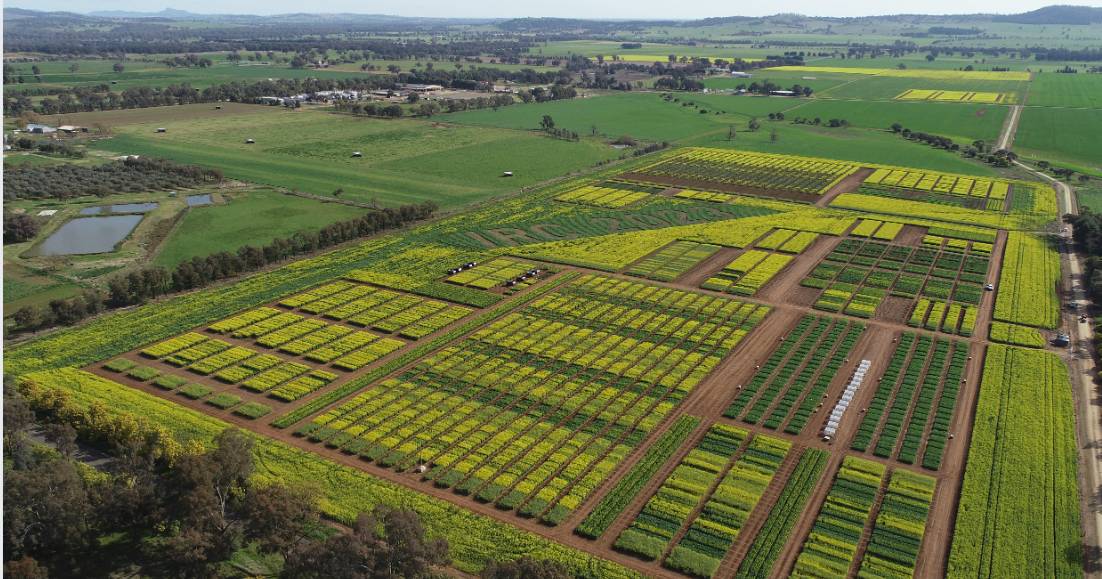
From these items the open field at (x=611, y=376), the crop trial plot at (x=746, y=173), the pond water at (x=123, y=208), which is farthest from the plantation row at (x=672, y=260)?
the pond water at (x=123, y=208)

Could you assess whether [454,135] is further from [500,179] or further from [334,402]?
[334,402]

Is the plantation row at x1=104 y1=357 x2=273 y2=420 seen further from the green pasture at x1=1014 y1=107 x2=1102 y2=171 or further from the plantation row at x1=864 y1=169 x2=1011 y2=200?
the green pasture at x1=1014 y1=107 x2=1102 y2=171

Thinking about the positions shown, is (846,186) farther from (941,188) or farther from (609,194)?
(609,194)

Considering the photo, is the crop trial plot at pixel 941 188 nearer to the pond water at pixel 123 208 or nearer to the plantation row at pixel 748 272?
the plantation row at pixel 748 272

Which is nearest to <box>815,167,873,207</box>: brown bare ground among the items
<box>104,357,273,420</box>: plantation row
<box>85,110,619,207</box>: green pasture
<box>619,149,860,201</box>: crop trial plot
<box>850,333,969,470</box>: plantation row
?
<box>619,149,860,201</box>: crop trial plot

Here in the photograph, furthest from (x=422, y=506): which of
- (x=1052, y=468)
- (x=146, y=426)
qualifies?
(x=1052, y=468)

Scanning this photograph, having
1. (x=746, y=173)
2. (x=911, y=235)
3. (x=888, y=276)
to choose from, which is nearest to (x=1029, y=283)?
(x=888, y=276)
